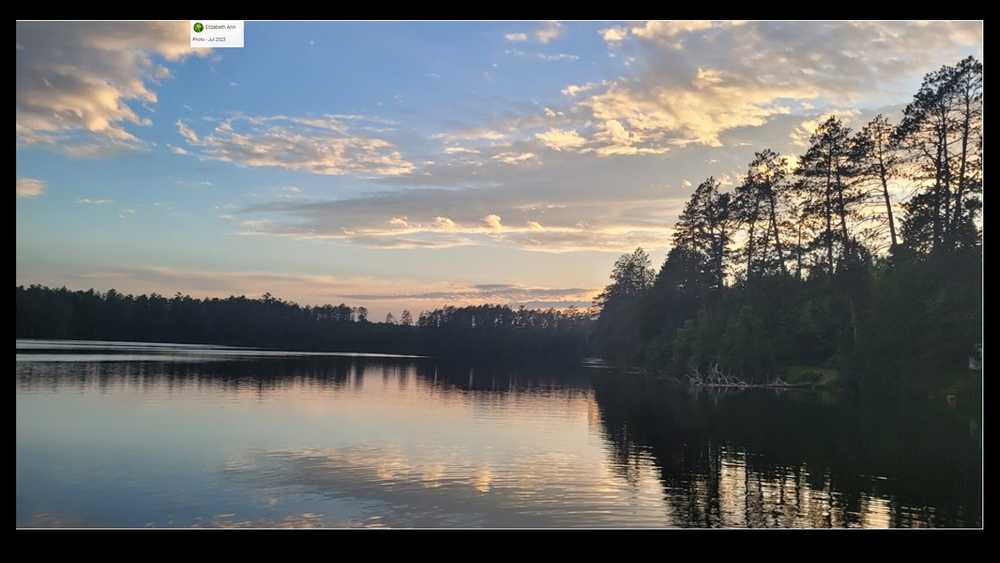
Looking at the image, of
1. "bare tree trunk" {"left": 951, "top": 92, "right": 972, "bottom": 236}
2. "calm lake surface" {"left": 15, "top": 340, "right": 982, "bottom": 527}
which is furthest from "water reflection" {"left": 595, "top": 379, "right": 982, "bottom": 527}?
"bare tree trunk" {"left": 951, "top": 92, "right": 972, "bottom": 236}

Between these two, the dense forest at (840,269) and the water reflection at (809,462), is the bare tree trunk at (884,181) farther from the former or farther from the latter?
the water reflection at (809,462)

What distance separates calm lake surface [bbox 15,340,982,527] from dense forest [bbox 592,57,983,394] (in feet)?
22.3

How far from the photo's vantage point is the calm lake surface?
23328 millimetres

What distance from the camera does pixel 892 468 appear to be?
3036cm

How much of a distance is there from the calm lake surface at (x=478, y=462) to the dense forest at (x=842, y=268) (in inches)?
267

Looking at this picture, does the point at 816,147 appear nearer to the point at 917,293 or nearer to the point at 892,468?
the point at 917,293

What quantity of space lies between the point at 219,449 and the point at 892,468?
27.6 meters

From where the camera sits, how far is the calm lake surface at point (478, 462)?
2333 centimetres
